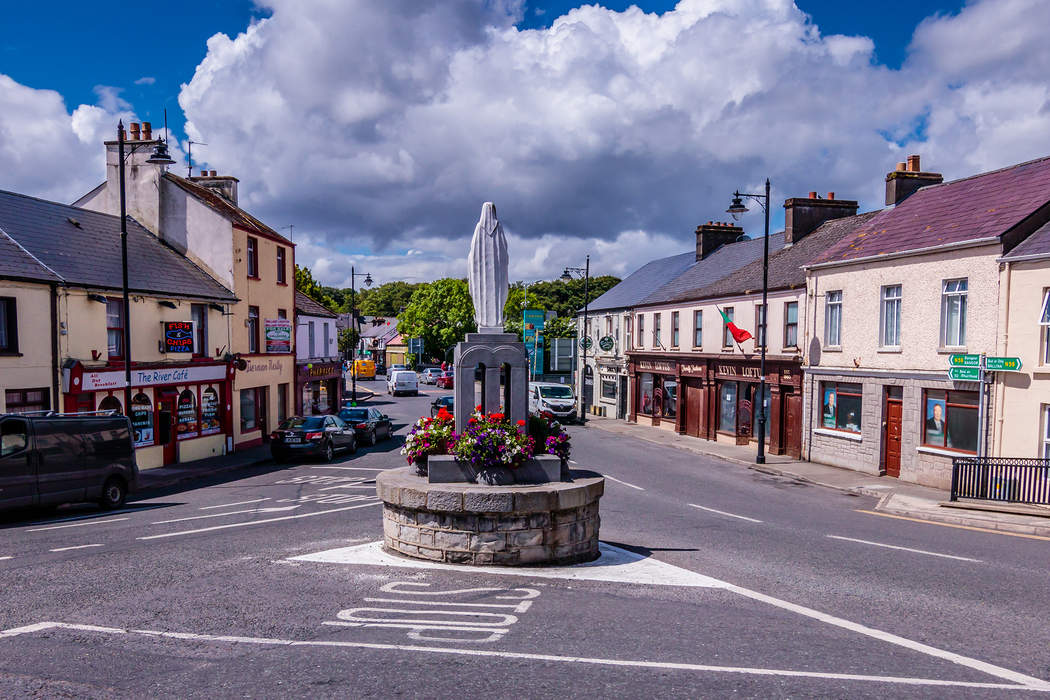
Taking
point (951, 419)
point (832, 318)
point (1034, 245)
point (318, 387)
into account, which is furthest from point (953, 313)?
point (318, 387)

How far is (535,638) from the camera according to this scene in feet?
21.2

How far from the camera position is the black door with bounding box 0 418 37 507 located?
1349 centimetres

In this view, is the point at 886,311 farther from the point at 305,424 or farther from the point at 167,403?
the point at 167,403

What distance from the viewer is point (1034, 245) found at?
17.6 metres

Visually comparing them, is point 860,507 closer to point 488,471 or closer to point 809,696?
point 488,471

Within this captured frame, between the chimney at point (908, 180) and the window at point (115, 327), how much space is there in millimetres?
25657

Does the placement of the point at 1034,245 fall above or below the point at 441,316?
above

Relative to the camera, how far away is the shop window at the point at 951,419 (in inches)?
745

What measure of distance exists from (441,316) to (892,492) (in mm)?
58516

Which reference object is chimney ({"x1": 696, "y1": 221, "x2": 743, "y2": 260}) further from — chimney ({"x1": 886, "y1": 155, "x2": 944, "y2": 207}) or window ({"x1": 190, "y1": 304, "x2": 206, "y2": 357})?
window ({"x1": 190, "y1": 304, "x2": 206, "y2": 357})

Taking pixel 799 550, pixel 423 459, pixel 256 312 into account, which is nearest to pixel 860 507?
pixel 799 550

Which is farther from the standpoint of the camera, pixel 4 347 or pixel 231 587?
pixel 4 347

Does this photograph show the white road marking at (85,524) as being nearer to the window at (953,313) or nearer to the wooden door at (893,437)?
the wooden door at (893,437)

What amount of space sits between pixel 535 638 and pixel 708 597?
2.44 meters
